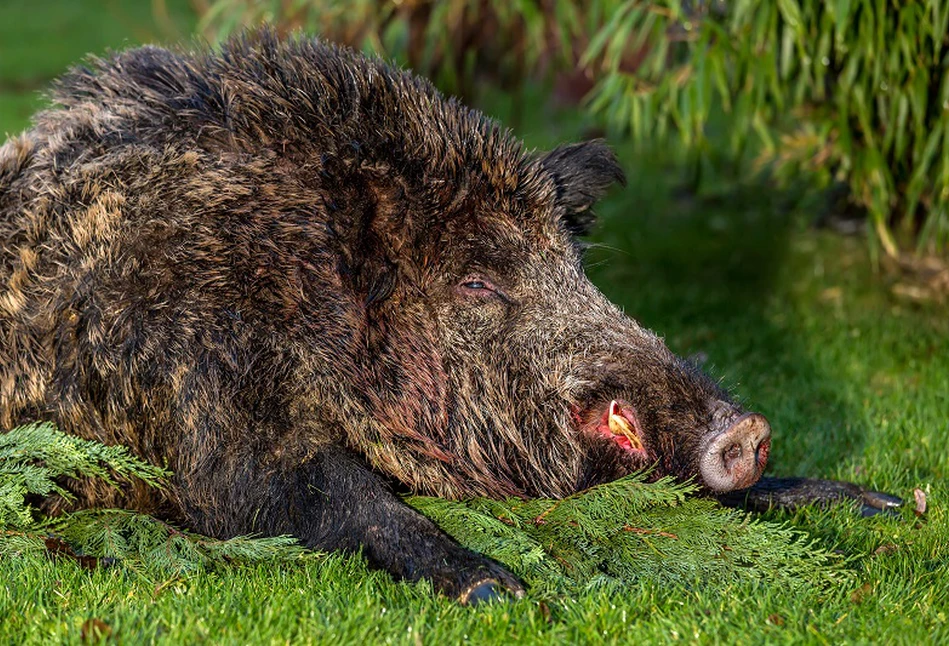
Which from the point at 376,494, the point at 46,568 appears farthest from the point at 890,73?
the point at 46,568

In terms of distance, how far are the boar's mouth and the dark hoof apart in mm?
1048

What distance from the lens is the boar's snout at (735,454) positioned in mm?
3727

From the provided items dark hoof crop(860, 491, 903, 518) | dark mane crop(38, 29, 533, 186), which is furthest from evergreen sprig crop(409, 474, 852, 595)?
dark mane crop(38, 29, 533, 186)

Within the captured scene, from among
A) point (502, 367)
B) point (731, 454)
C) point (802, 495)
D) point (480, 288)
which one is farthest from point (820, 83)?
point (731, 454)

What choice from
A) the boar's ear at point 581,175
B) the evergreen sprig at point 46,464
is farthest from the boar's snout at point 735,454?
the evergreen sprig at point 46,464

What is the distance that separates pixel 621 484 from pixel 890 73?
3297 mm

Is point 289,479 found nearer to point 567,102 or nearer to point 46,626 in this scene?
point 46,626

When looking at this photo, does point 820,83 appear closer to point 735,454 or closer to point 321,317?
point 735,454

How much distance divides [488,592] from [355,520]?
1.69 ft

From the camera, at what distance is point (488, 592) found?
3.37m

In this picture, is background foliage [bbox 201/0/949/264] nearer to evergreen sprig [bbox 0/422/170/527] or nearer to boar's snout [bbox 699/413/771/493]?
boar's snout [bbox 699/413/771/493]

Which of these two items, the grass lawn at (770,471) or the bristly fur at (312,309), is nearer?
the grass lawn at (770,471)

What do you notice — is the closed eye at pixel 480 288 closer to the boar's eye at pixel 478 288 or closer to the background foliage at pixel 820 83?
the boar's eye at pixel 478 288

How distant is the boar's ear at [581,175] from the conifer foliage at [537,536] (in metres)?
1.21
